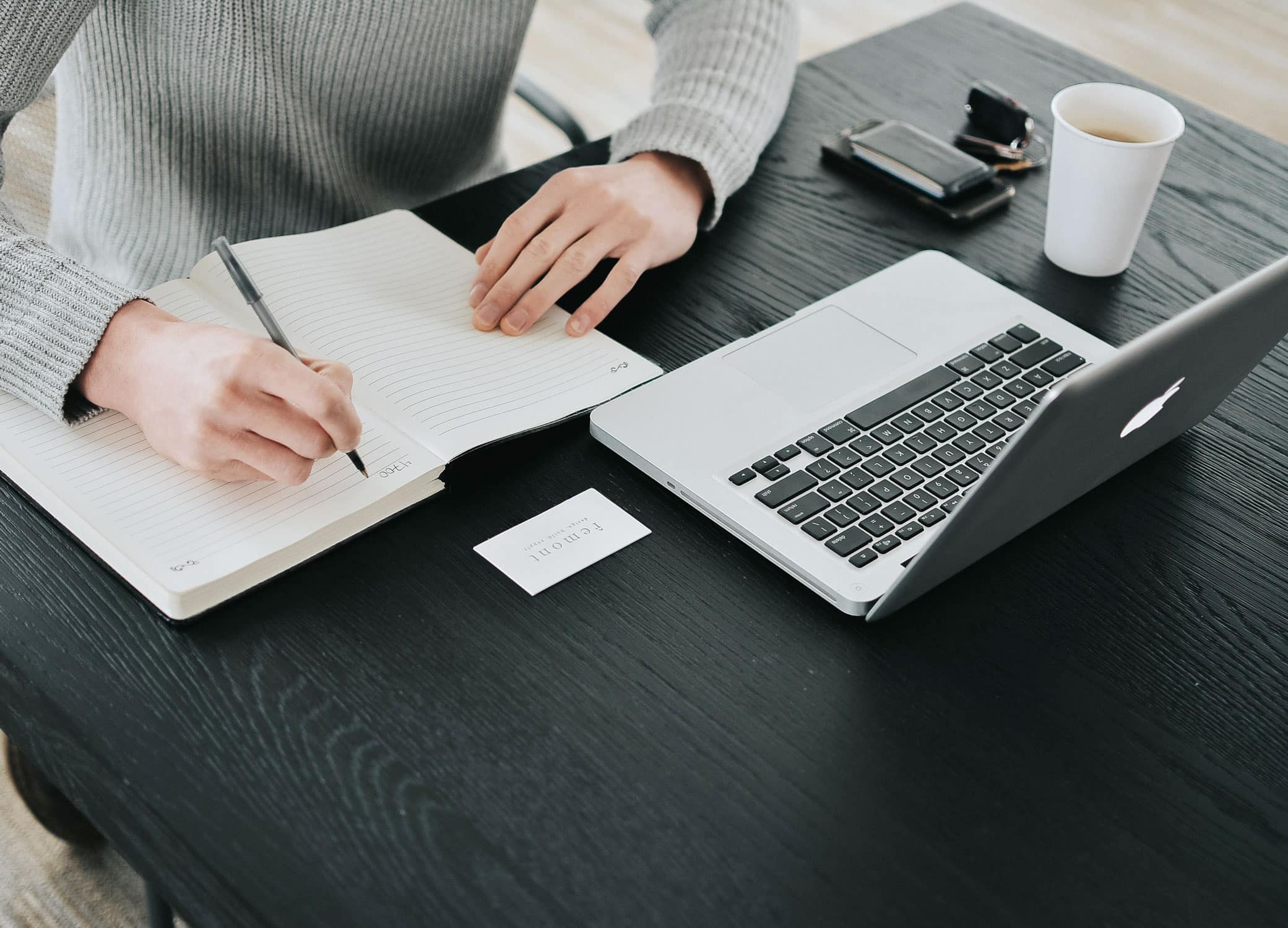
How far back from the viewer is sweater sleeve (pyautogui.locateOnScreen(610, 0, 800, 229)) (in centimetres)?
100

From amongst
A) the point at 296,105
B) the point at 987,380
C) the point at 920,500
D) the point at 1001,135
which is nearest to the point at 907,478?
the point at 920,500

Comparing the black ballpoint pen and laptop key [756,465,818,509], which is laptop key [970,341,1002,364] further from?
the black ballpoint pen

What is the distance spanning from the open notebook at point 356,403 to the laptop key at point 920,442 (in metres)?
0.19

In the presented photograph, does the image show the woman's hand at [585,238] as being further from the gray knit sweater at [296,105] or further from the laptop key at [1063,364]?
the laptop key at [1063,364]

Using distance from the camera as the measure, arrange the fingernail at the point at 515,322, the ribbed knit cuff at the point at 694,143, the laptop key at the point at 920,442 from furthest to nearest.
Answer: the ribbed knit cuff at the point at 694,143 < the fingernail at the point at 515,322 < the laptop key at the point at 920,442

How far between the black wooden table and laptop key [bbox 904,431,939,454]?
8 centimetres

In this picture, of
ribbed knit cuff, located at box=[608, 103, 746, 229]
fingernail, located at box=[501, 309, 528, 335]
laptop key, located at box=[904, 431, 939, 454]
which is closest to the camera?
laptop key, located at box=[904, 431, 939, 454]

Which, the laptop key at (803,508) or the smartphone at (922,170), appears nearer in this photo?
the laptop key at (803,508)

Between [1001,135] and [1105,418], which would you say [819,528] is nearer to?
[1105,418]

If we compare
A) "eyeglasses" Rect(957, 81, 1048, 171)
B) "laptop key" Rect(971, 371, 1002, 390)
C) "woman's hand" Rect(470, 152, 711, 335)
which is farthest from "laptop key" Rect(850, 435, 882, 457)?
"eyeglasses" Rect(957, 81, 1048, 171)

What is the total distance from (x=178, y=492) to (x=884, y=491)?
422 millimetres

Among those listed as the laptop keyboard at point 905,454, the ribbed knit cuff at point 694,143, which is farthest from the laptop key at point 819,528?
the ribbed knit cuff at point 694,143

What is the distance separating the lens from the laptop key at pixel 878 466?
0.72 meters

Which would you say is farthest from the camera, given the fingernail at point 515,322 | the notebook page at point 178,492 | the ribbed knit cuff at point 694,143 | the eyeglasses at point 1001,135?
the eyeglasses at point 1001,135
